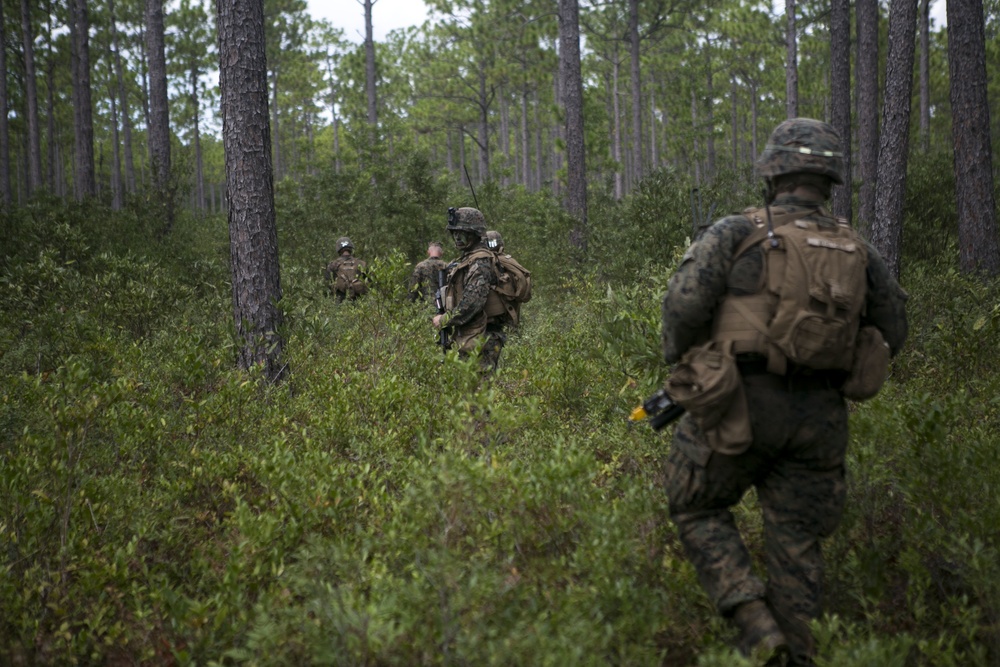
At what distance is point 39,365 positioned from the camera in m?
6.76

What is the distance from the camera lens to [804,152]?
10.2ft

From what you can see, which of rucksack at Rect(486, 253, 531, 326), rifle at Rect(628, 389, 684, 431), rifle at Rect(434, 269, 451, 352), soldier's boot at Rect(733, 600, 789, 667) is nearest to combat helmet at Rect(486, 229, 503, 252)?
rucksack at Rect(486, 253, 531, 326)

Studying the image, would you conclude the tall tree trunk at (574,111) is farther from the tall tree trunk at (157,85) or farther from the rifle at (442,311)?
the tall tree trunk at (157,85)

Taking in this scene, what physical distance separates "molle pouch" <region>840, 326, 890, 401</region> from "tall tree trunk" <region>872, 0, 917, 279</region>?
262 inches

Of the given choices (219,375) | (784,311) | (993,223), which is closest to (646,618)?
(784,311)

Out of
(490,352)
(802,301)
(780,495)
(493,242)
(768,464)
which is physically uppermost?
(493,242)

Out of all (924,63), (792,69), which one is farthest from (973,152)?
(924,63)

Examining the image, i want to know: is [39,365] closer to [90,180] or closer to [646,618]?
[646,618]

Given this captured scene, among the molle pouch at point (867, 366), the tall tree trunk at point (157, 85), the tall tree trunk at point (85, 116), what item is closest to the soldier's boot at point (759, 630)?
the molle pouch at point (867, 366)

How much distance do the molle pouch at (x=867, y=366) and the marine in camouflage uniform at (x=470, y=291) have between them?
A: 11.9 feet

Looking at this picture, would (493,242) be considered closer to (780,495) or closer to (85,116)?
(780,495)

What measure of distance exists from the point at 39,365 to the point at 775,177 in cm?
635

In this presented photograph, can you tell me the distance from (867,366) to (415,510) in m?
2.00

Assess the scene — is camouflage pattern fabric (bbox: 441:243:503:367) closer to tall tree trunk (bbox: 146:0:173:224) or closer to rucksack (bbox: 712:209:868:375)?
rucksack (bbox: 712:209:868:375)
